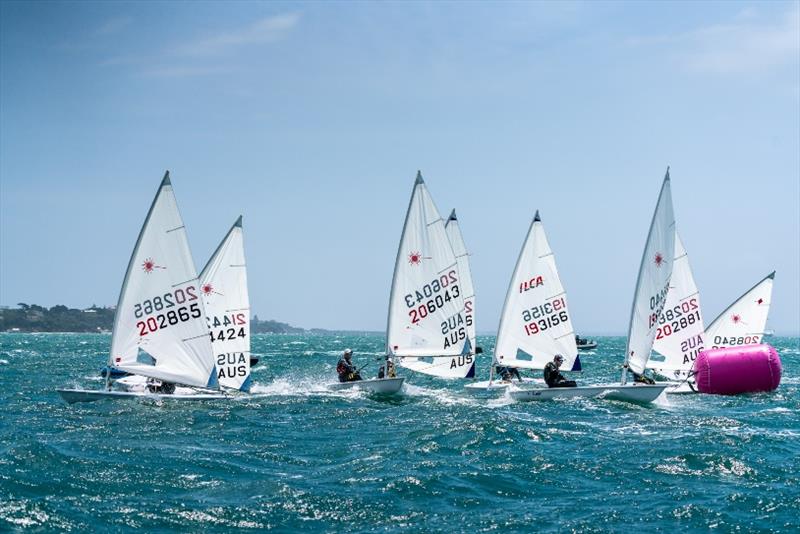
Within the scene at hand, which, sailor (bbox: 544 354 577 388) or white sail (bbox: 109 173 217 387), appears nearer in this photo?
white sail (bbox: 109 173 217 387)

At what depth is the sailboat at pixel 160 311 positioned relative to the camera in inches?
1131

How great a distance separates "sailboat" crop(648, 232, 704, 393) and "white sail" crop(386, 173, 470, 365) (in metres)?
8.83

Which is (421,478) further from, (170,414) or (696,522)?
(170,414)

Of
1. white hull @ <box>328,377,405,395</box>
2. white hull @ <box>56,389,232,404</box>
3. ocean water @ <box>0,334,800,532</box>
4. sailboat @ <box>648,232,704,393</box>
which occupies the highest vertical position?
sailboat @ <box>648,232,704,393</box>

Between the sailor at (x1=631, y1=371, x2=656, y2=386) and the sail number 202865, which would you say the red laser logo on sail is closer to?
the sail number 202865

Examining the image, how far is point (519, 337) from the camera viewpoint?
34344 millimetres

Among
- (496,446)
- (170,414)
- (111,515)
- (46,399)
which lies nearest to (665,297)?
(496,446)

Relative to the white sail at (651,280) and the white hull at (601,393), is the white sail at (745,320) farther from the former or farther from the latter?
the white hull at (601,393)

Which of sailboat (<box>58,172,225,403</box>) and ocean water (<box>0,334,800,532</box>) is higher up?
sailboat (<box>58,172,225,403</box>)

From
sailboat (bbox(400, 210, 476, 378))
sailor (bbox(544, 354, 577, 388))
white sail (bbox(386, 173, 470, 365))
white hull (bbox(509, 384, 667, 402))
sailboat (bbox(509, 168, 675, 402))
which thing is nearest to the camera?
white hull (bbox(509, 384, 667, 402))

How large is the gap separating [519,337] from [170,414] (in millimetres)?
13368

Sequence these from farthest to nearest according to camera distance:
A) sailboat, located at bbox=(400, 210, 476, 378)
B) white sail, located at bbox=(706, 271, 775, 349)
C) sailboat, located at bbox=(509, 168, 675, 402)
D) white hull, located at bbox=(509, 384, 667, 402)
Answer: white sail, located at bbox=(706, 271, 775, 349)
sailboat, located at bbox=(400, 210, 476, 378)
sailboat, located at bbox=(509, 168, 675, 402)
white hull, located at bbox=(509, 384, 667, 402)

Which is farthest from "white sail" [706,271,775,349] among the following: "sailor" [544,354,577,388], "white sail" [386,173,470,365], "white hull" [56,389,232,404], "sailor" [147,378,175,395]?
"sailor" [147,378,175,395]

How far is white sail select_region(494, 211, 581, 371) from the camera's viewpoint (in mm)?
34125
